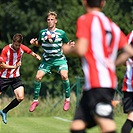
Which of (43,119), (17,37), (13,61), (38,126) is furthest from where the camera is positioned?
(43,119)

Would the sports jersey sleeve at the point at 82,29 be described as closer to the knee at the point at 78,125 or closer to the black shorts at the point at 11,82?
the knee at the point at 78,125

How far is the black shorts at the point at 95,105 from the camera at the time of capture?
24.7 ft

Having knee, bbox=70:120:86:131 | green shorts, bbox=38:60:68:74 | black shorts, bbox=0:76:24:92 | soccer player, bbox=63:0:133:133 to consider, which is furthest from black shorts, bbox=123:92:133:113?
black shorts, bbox=0:76:24:92

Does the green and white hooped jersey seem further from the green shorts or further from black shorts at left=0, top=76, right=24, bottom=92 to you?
black shorts at left=0, top=76, right=24, bottom=92

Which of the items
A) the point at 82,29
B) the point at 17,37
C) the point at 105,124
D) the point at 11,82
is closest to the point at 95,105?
the point at 105,124

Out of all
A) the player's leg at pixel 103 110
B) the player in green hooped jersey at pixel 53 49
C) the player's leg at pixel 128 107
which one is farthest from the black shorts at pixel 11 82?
the player's leg at pixel 103 110

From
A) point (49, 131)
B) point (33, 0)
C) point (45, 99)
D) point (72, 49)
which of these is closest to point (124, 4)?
point (33, 0)

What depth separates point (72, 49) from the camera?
753cm

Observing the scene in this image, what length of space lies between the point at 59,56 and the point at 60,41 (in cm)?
38

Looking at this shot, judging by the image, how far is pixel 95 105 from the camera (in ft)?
24.7

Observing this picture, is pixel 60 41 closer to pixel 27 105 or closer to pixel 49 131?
pixel 49 131

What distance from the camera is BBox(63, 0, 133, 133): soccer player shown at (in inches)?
296

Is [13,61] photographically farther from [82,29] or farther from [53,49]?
[82,29]

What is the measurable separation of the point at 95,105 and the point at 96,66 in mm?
480
